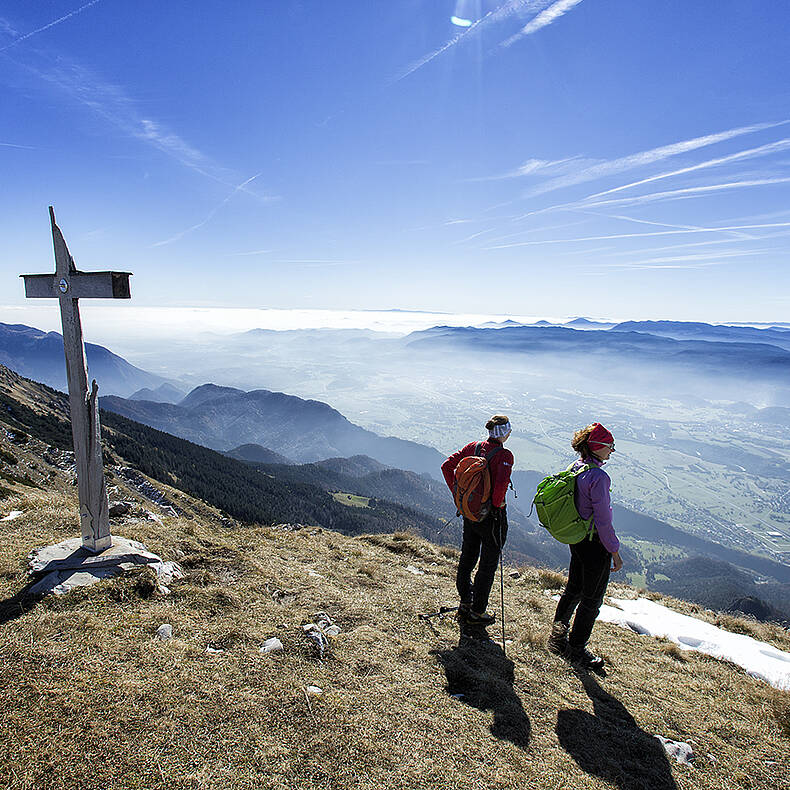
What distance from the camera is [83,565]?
6.64 meters

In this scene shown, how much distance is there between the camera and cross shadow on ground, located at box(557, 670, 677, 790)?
4.23 metres

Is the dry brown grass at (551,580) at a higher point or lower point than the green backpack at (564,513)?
lower

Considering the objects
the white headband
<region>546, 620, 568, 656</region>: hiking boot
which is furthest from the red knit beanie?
<region>546, 620, 568, 656</region>: hiking boot

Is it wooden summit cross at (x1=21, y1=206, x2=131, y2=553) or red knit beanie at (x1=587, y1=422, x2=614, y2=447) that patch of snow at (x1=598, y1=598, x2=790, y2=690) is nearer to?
red knit beanie at (x1=587, y1=422, x2=614, y2=447)

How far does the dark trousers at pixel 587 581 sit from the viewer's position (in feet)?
20.0

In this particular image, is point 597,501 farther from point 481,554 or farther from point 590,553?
point 481,554

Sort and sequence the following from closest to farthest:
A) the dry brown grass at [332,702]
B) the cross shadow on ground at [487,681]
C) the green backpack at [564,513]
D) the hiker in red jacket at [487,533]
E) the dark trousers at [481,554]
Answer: the dry brown grass at [332,702], the cross shadow on ground at [487,681], the green backpack at [564,513], the hiker in red jacket at [487,533], the dark trousers at [481,554]

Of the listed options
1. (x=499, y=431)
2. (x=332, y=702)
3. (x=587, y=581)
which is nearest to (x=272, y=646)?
(x=332, y=702)

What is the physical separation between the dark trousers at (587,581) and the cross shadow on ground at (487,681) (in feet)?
3.95

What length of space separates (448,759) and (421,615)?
10.5ft

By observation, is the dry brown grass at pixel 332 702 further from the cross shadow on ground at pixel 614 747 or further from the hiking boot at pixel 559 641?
the hiking boot at pixel 559 641

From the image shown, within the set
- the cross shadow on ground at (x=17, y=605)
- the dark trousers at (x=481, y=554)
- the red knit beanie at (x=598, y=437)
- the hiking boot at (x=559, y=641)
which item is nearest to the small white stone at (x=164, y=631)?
the cross shadow on ground at (x=17, y=605)

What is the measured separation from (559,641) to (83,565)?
767 centimetres

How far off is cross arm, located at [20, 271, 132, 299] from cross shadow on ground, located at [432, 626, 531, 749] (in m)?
7.39
